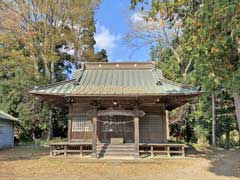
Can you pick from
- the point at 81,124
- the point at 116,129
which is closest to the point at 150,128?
the point at 116,129

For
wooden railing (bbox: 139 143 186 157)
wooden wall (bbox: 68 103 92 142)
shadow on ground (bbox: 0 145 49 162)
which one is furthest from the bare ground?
wooden wall (bbox: 68 103 92 142)

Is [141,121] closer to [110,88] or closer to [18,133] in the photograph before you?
[110,88]

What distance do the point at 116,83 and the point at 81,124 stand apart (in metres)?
3.16

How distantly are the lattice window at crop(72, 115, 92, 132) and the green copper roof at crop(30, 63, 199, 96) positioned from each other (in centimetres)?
198

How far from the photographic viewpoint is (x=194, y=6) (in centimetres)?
739

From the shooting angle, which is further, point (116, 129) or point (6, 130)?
point (6, 130)

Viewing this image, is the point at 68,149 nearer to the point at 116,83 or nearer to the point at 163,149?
the point at 116,83

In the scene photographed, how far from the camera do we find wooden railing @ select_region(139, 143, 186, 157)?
13.6 m

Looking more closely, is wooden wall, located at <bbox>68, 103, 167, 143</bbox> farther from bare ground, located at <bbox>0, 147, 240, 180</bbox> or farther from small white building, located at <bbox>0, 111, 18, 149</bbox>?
small white building, located at <bbox>0, 111, 18, 149</bbox>

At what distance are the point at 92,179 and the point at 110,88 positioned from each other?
671 cm

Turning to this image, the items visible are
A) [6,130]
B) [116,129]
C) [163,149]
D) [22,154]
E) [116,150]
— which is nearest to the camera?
[116,150]

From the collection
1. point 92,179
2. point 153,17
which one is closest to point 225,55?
point 153,17

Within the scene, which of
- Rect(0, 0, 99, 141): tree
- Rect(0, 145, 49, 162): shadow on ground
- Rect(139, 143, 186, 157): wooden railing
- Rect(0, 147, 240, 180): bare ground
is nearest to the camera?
Rect(0, 147, 240, 180): bare ground

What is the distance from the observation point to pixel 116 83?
50.6ft
